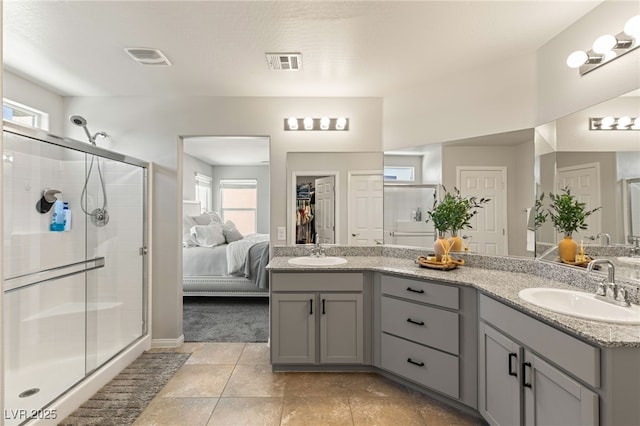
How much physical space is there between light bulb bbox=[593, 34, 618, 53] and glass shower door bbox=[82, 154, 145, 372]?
11.3ft

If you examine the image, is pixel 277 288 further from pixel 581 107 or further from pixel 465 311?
pixel 581 107

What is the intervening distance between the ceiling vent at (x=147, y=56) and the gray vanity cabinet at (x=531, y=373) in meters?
2.79

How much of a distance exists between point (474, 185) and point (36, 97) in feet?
12.8

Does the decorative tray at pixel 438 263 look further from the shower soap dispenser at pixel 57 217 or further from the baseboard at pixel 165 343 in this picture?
the shower soap dispenser at pixel 57 217

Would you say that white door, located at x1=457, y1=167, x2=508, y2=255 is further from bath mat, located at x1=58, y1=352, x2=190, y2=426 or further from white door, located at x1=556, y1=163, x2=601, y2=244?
bath mat, located at x1=58, y1=352, x2=190, y2=426

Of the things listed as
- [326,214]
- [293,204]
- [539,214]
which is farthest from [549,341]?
[293,204]

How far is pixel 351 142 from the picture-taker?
3045 mm

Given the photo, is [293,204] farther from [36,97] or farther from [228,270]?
[36,97]

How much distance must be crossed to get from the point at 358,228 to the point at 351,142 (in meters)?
0.85

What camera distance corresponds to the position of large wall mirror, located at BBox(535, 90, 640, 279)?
1.63m

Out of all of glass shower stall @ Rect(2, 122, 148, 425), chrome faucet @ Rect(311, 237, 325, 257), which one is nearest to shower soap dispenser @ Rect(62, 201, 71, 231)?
glass shower stall @ Rect(2, 122, 148, 425)

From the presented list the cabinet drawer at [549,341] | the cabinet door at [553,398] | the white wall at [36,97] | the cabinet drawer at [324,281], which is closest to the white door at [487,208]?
the cabinet drawer at [549,341]

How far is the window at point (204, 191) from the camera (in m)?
6.24

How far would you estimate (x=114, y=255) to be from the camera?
9.11ft
